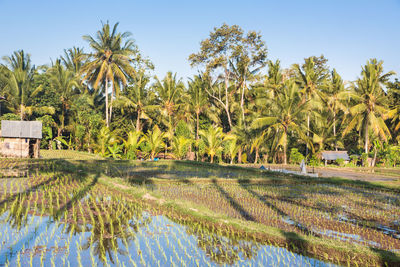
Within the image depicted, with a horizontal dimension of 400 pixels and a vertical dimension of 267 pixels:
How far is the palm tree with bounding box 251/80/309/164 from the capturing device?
17708mm

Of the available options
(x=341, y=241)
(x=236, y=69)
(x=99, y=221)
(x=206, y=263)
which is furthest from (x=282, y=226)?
(x=236, y=69)

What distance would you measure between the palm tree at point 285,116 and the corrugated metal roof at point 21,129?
396 inches

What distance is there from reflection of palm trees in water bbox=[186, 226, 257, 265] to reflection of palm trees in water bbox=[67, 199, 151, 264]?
79 centimetres

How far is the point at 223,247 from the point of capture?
382 cm

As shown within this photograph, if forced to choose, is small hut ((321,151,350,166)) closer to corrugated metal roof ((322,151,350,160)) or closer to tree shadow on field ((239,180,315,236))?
corrugated metal roof ((322,151,350,160))

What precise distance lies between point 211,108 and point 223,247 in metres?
20.6

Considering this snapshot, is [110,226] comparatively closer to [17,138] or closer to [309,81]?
[17,138]

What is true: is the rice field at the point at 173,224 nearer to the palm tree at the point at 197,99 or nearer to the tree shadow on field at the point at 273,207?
the tree shadow on field at the point at 273,207

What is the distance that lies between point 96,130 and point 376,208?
16.0m

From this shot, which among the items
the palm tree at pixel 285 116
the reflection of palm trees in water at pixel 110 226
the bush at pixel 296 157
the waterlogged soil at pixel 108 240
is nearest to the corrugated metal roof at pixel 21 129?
the waterlogged soil at pixel 108 240

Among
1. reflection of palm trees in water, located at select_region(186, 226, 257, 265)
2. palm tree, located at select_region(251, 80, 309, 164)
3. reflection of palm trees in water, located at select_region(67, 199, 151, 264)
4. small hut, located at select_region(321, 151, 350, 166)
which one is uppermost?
palm tree, located at select_region(251, 80, 309, 164)

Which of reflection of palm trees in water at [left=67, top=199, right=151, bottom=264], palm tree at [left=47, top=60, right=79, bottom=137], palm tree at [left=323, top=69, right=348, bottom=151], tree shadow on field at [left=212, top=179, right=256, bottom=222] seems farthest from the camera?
palm tree at [left=47, top=60, right=79, bottom=137]

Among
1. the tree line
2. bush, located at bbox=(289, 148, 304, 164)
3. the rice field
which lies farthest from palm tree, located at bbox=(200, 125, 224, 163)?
the rice field

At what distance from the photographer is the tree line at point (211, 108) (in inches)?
738
